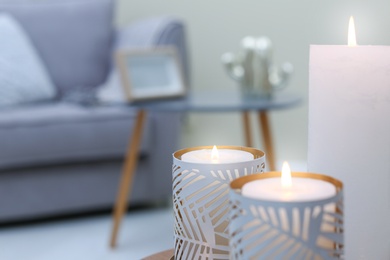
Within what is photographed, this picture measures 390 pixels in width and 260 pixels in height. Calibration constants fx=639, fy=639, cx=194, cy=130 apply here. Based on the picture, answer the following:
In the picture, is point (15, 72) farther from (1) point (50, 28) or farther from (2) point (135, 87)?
(2) point (135, 87)

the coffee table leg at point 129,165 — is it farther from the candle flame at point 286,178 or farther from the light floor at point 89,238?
the candle flame at point 286,178

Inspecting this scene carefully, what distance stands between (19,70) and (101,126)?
0.50m

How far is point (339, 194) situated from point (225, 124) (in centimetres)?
267

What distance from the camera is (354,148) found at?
0.51m

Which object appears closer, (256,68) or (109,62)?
(256,68)

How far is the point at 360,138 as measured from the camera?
509mm

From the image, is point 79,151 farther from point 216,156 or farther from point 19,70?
point 216,156

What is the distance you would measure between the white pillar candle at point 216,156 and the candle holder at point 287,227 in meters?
0.12

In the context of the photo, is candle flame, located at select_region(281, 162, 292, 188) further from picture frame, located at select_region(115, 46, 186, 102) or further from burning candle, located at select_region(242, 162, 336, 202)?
picture frame, located at select_region(115, 46, 186, 102)

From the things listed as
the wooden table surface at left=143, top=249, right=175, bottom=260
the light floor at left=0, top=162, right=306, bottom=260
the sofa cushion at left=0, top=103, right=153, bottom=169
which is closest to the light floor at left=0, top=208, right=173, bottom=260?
the light floor at left=0, top=162, right=306, bottom=260

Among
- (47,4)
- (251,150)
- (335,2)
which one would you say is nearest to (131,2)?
(47,4)

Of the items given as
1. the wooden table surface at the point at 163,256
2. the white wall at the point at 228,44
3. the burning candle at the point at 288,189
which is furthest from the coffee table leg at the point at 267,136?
the burning candle at the point at 288,189

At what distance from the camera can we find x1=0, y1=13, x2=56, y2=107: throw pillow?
241 cm

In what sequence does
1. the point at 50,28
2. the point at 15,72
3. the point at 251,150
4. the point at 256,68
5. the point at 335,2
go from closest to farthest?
the point at 251,150
the point at 335,2
the point at 256,68
the point at 15,72
the point at 50,28
